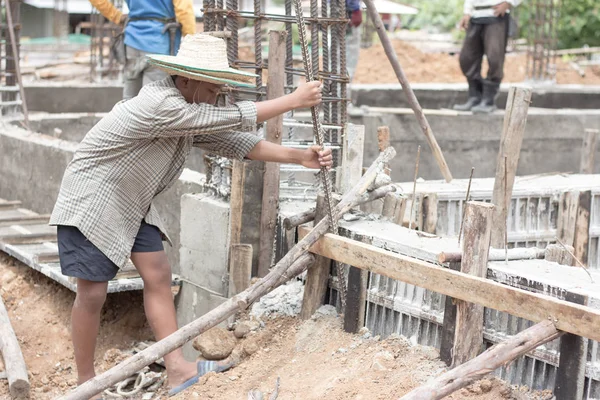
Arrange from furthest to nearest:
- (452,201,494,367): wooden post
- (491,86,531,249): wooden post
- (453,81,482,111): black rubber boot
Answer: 1. (453,81,482,111): black rubber boot
2. (491,86,531,249): wooden post
3. (452,201,494,367): wooden post

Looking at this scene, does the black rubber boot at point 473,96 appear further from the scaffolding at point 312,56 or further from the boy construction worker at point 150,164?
the boy construction worker at point 150,164

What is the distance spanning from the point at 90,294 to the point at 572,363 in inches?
95.2

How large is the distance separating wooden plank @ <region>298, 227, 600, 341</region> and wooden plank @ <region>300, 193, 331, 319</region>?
244 millimetres

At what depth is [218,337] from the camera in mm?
5234

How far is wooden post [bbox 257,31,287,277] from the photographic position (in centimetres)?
543

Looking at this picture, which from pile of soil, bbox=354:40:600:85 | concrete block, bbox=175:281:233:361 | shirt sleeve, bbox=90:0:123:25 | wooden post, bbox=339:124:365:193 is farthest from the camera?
pile of soil, bbox=354:40:600:85

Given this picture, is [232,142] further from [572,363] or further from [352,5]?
[352,5]

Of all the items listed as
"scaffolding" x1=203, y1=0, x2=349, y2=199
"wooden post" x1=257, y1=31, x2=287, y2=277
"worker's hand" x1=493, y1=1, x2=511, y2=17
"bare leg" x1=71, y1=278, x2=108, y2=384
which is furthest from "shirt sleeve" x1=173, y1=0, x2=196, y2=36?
"worker's hand" x1=493, y1=1, x2=511, y2=17

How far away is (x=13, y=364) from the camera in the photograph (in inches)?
217

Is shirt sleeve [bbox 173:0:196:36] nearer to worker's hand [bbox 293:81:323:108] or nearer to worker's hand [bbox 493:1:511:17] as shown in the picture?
worker's hand [bbox 293:81:323:108]

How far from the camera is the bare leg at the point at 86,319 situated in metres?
4.83

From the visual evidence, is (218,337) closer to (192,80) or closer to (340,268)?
(340,268)

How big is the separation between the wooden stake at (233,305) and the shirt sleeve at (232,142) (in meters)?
0.55

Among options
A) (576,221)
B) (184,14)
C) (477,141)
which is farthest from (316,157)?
(477,141)
